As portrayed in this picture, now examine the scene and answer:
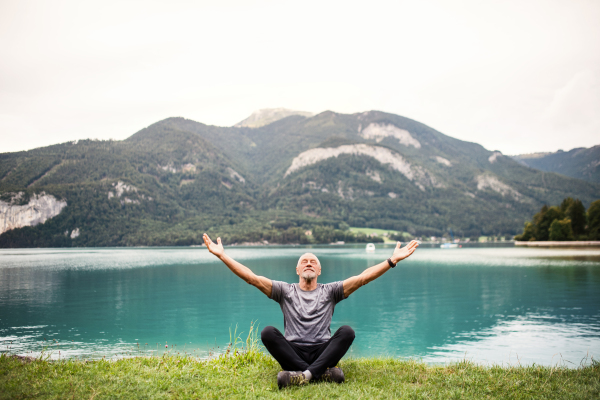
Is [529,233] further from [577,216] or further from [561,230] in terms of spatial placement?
[577,216]

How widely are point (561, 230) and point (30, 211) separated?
183590 mm

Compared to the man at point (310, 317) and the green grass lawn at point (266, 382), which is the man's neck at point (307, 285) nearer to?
the man at point (310, 317)

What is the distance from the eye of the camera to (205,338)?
21688 mm

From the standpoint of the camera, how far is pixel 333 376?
699cm

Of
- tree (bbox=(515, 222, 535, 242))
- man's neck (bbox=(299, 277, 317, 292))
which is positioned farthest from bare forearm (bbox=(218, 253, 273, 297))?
tree (bbox=(515, 222, 535, 242))

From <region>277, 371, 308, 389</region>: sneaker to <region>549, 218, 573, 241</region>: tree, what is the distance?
356 ft

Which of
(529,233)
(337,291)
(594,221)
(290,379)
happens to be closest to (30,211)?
(529,233)

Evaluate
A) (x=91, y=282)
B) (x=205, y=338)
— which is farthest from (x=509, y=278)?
(x=91, y=282)

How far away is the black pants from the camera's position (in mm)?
6758

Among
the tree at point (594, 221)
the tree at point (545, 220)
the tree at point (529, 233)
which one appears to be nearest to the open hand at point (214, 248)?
the tree at point (594, 221)

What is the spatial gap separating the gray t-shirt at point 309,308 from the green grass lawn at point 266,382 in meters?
0.77

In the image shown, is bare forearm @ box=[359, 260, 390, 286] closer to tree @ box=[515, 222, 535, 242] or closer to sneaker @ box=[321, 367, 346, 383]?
sneaker @ box=[321, 367, 346, 383]

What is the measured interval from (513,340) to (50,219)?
194m

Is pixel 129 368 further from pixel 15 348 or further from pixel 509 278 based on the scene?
pixel 509 278
